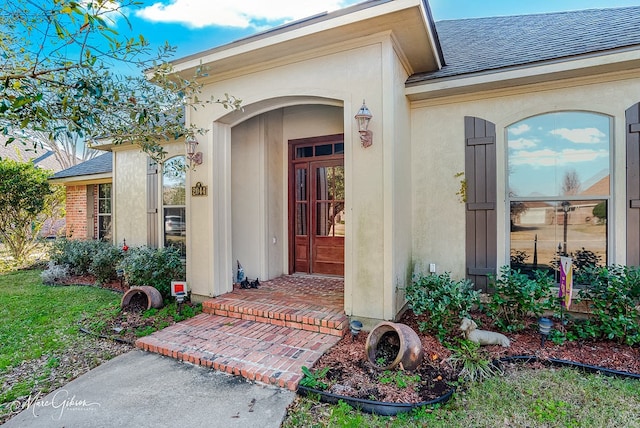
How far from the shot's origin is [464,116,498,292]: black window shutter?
4.68 metres

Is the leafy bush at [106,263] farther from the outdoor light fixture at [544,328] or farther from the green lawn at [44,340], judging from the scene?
the outdoor light fixture at [544,328]

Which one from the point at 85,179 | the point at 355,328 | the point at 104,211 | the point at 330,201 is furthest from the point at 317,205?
the point at 85,179

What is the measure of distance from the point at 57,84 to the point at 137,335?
10.6 feet

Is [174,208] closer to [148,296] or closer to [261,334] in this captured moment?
[148,296]

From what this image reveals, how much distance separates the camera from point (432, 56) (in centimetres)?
459

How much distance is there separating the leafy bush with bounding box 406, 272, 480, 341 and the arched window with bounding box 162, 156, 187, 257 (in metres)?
5.47

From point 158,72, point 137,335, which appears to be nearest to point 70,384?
point 137,335

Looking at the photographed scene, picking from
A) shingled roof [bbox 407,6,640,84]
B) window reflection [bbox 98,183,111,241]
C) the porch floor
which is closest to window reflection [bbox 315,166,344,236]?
the porch floor

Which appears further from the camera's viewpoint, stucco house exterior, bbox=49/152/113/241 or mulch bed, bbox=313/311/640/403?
stucco house exterior, bbox=49/152/113/241

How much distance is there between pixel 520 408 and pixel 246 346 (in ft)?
9.26

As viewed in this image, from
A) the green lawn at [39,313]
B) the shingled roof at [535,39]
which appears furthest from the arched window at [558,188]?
the green lawn at [39,313]

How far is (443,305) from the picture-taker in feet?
12.5

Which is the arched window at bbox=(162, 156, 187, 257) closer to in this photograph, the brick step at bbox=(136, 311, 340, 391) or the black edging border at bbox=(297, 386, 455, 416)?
the brick step at bbox=(136, 311, 340, 391)

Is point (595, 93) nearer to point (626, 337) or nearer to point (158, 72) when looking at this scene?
point (626, 337)
